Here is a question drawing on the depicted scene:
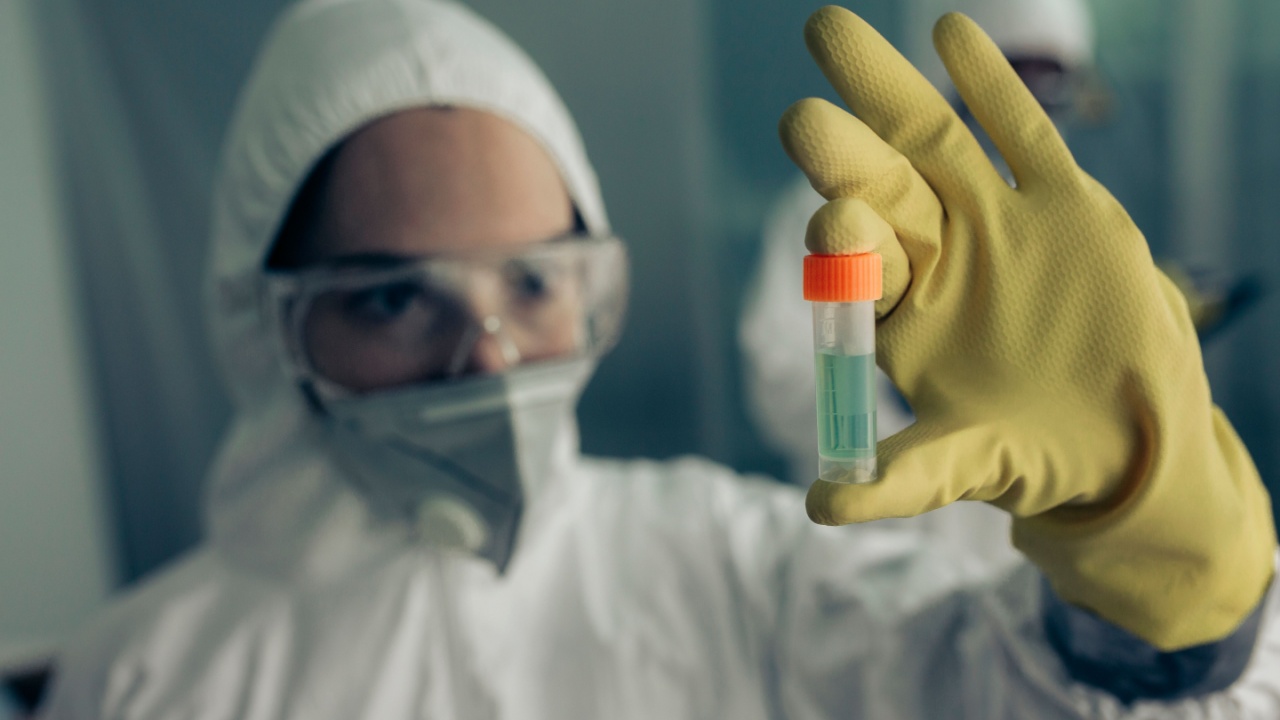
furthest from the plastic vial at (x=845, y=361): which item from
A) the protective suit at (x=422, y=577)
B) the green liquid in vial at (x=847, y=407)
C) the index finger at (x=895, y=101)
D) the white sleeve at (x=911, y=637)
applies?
the protective suit at (x=422, y=577)

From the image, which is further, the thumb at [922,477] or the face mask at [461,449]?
the face mask at [461,449]

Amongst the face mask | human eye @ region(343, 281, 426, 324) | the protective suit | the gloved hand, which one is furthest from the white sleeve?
human eye @ region(343, 281, 426, 324)

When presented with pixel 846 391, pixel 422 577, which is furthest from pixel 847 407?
pixel 422 577

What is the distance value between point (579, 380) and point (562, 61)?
93 cm

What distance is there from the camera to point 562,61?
170 cm

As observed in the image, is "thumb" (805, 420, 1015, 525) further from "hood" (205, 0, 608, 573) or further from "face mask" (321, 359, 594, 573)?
"hood" (205, 0, 608, 573)

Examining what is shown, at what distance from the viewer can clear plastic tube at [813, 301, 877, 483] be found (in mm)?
473

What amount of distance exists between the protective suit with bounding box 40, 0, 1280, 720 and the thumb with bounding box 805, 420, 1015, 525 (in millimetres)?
372

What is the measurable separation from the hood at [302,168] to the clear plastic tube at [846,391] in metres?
0.60

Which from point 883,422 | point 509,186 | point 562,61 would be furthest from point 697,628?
point 562,61

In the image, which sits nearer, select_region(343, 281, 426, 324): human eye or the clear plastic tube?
the clear plastic tube

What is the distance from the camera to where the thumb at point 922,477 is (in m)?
0.46

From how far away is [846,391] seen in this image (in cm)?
48

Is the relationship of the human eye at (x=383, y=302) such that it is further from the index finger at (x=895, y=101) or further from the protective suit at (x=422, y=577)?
the index finger at (x=895, y=101)
